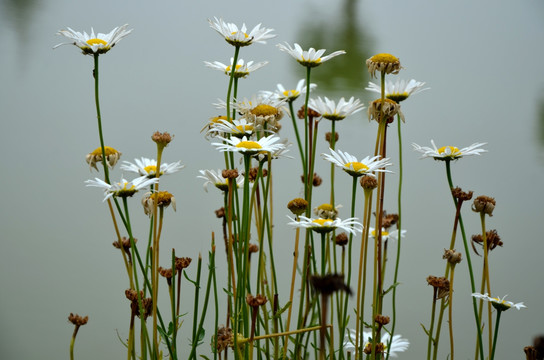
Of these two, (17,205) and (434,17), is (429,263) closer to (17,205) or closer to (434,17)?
(434,17)

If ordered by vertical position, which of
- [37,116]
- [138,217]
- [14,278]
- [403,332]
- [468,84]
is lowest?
[403,332]

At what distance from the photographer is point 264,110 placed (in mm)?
428

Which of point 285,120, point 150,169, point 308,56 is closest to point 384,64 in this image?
point 308,56

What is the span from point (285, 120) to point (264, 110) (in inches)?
36.2

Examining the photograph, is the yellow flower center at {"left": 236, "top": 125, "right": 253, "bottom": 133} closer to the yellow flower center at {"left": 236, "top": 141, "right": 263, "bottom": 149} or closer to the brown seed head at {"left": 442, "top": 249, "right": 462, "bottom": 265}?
the yellow flower center at {"left": 236, "top": 141, "right": 263, "bottom": 149}

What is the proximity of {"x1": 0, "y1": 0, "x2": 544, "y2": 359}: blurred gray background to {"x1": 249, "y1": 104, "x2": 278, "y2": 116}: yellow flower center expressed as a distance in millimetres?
685

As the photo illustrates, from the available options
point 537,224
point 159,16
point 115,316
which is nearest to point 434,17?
point 537,224

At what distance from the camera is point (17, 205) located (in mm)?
1078

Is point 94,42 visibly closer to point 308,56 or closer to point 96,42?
point 96,42

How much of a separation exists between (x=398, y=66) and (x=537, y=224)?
0.96 meters

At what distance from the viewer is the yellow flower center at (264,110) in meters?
0.43

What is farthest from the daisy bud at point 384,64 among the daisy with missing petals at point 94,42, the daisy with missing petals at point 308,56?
the daisy with missing petals at point 94,42

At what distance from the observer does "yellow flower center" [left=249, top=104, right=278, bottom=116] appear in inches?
16.8

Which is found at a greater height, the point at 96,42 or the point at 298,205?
the point at 96,42
